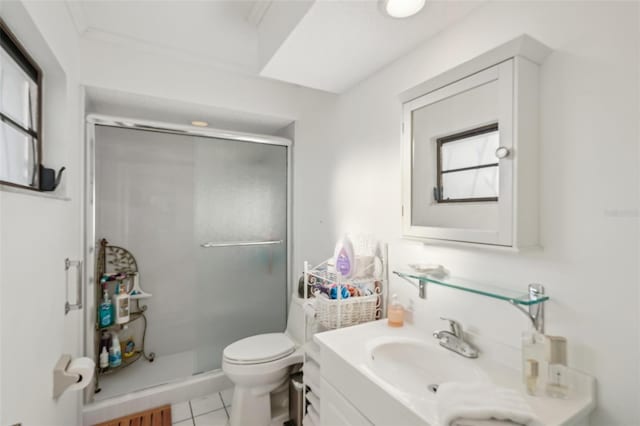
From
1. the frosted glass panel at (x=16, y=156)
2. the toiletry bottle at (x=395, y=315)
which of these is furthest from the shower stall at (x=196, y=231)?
the toiletry bottle at (x=395, y=315)

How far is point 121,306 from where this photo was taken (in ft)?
7.03

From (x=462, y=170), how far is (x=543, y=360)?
2.26 feet

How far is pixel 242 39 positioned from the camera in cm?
184

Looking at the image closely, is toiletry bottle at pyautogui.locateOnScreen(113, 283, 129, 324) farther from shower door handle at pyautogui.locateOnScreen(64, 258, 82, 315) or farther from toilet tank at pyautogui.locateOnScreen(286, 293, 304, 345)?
toilet tank at pyautogui.locateOnScreen(286, 293, 304, 345)

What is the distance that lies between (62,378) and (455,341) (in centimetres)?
165

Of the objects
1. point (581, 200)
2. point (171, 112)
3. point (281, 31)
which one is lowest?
point (581, 200)

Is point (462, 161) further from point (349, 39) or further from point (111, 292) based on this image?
point (111, 292)

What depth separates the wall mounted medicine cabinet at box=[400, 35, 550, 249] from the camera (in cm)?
102

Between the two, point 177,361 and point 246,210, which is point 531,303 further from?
point 177,361

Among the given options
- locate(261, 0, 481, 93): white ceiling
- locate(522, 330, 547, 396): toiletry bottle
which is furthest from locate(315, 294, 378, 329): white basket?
locate(261, 0, 481, 93): white ceiling

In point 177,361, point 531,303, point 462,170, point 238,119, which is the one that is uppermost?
point 238,119

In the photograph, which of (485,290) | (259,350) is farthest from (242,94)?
(485,290)

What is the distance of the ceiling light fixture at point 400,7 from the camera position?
3.83 ft

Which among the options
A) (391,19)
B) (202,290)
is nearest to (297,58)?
(391,19)
